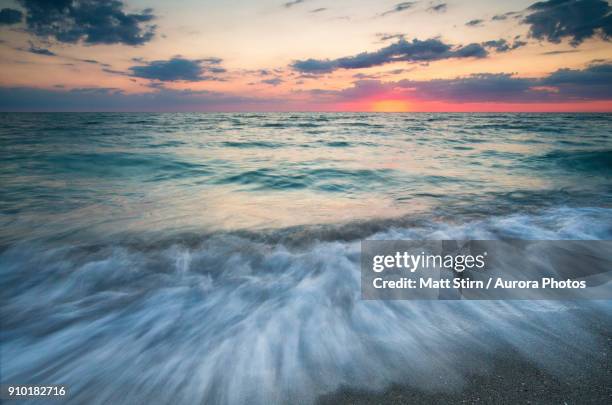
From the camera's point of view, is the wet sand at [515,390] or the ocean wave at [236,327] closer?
the wet sand at [515,390]

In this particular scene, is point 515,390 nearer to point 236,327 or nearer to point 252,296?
point 236,327

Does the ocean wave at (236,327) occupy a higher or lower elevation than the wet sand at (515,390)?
lower

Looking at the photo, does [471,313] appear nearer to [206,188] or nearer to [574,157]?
[206,188]

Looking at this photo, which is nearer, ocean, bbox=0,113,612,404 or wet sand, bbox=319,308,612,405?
wet sand, bbox=319,308,612,405

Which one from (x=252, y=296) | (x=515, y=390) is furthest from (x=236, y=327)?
(x=515, y=390)

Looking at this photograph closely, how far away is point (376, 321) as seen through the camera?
269 cm

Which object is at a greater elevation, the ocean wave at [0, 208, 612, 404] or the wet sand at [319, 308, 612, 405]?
the wet sand at [319, 308, 612, 405]

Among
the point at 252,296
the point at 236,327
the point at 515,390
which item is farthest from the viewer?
the point at 252,296

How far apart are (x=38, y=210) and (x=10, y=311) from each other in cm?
368

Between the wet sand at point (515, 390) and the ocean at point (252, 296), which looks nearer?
the wet sand at point (515, 390)

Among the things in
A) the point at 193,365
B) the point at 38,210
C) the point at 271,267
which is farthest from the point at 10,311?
the point at 38,210

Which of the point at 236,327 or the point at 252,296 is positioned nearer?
the point at 236,327

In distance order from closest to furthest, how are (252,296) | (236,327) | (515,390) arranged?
(515,390)
(236,327)
(252,296)

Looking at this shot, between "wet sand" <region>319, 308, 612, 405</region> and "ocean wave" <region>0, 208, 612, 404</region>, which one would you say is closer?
"wet sand" <region>319, 308, 612, 405</region>
